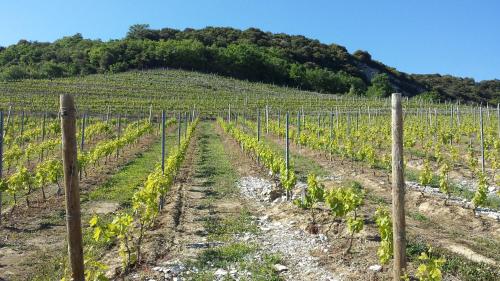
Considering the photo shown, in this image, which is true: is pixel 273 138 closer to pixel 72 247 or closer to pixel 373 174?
pixel 373 174

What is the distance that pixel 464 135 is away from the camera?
2341 cm

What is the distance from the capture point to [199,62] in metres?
83.5

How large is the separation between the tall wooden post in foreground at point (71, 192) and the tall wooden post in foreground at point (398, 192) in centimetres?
324

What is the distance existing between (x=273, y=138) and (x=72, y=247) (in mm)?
20918

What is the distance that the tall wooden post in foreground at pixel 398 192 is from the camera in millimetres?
4816

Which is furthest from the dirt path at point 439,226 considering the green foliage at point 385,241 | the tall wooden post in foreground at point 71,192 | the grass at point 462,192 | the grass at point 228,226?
the tall wooden post in foreground at point 71,192

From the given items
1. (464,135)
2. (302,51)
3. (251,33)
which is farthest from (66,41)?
(464,135)

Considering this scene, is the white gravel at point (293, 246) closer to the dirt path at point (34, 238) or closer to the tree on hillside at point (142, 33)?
the dirt path at point (34, 238)

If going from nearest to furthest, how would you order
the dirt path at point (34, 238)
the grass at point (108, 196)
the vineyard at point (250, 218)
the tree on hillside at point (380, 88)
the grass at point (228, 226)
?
the vineyard at point (250, 218) → the grass at point (108, 196) → the dirt path at point (34, 238) → the grass at point (228, 226) → the tree on hillside at point (380, 88)

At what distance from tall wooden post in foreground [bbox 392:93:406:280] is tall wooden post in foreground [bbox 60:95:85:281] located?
3.24 m

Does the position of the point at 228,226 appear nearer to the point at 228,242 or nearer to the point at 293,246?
the point at 228,242

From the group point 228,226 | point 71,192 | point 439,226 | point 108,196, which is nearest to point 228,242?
point 228,226

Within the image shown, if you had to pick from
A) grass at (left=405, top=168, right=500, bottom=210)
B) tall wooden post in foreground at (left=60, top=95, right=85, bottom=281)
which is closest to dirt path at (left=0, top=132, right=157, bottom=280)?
tall wooden post in foreground at (left=60, top=95, right=85, bottom=281)

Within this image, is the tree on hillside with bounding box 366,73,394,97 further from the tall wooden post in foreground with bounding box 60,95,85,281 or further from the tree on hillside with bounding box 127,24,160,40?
the tall wooden post in foreground with bounding box 60,95,85,281
